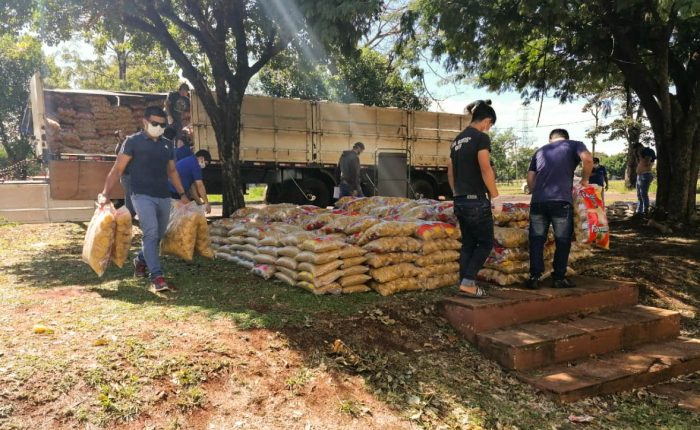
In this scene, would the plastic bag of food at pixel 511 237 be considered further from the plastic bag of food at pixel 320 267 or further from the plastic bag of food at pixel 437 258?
the plastic bag of food at pixel 320 267

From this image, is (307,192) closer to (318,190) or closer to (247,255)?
(318,190)

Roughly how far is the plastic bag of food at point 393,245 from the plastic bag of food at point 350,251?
11 centimetres

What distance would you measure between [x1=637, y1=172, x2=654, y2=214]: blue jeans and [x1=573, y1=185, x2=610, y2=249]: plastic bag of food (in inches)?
257

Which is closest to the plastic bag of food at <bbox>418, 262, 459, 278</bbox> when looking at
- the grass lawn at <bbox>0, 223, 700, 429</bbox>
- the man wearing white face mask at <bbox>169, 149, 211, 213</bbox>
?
the grass lawn at <bbox>0, 223, 700, 429</bbox>

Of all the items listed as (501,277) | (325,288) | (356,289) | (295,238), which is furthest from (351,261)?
(501,277)

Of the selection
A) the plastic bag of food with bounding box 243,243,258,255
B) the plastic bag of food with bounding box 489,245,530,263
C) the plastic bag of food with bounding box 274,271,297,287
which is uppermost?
the plastic bag of food with bounding box 489,245,530,263

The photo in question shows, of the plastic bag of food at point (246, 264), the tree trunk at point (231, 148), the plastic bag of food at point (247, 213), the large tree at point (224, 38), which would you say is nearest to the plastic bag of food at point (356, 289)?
the plastic bag of food at point (246, 264)

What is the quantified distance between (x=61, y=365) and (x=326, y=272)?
2.19m

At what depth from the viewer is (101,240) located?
436 centimetres

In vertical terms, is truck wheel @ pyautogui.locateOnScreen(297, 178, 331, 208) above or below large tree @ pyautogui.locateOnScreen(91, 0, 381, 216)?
below

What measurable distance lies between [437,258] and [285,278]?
1.53 metres

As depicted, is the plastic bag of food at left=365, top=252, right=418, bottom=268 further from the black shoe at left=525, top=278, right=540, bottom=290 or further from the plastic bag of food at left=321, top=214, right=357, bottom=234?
the black shoe at left=525, top=278, right=540, bottom=290

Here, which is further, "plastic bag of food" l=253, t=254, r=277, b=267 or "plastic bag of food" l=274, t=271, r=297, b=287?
"plastic bag of food" l=253, t=254, r=277, b=267

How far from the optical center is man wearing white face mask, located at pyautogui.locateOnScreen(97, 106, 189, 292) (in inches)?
171
